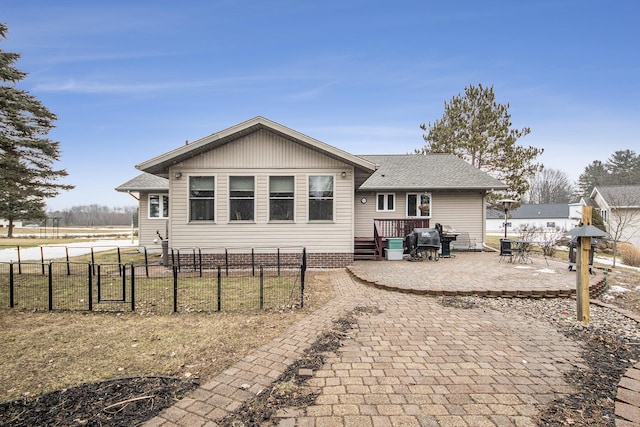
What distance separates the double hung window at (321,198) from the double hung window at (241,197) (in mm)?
1911

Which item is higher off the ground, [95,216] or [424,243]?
[95,216]

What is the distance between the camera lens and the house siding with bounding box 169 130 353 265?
9.66 metres

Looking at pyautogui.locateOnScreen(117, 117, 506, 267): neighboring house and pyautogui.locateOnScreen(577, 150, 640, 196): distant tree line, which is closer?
pyautogui.locateOnScreen(117, 117, 506, 267): neighboring house

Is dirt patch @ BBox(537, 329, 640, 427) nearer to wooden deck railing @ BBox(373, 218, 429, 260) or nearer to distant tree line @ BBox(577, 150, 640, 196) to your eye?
wooden deck railing @ BBox(373, 218, 429, 260)

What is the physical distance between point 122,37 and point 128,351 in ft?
46.8

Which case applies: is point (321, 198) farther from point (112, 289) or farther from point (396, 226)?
point (112, 289)

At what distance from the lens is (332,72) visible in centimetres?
1869

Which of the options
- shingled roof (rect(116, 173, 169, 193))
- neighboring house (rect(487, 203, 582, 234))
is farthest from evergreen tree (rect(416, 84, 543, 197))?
neighboring house (rect(487, 203, 582, 234))

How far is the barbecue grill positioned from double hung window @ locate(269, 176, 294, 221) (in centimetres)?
447

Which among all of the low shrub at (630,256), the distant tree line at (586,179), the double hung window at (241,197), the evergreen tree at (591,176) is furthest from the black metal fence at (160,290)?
the evergreen tree at (591,176)

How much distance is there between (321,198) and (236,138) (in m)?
3.33

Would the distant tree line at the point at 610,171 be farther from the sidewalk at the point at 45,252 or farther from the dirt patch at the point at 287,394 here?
the sidewalk at the point at 45,252

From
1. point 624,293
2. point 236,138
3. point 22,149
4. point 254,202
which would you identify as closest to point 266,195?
point 254,202

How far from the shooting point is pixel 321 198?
9836 millimetres
